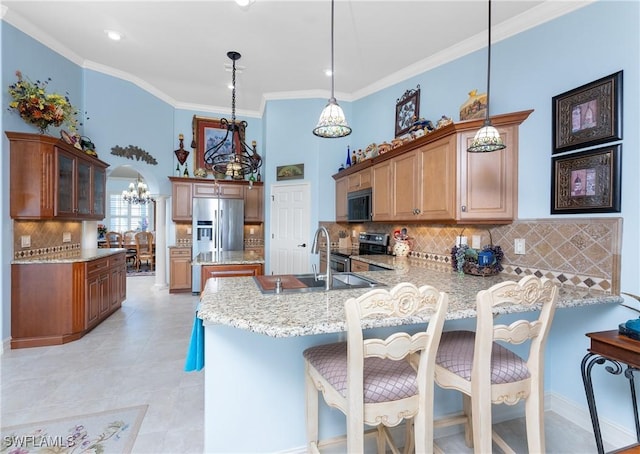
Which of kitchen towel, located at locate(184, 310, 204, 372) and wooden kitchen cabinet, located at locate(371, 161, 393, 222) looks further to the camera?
wooden kitchen cabinet, located at locate(371, 161, 393, 222)

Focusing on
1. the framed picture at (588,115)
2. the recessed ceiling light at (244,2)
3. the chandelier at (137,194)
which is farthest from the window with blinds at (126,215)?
the framed picture at (588,115)

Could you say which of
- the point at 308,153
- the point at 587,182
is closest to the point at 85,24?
the point at 308,153

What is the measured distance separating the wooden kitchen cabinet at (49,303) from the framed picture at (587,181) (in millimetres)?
4519

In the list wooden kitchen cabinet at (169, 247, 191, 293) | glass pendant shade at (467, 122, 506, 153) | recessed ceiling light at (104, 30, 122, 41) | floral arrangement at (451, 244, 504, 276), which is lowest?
wooden kitchen cabinet at (169, 247, 191, 293)

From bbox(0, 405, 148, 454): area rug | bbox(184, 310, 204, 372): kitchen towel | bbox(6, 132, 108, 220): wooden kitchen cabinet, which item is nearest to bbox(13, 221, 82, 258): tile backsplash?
bbox(6, 132, 108, 220): wooden kitchen cabinet

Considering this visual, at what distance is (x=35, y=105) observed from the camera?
3133 millimetres

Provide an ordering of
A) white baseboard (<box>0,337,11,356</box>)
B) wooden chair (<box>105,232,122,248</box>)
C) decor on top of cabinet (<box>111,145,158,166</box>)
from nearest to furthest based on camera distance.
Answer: white baseboard (<box>0,337,11,356</box>)
decor on top of cabinet (<box>111,145,158,166</box>)
wooden chair (<box>105,232,122,248</box>)

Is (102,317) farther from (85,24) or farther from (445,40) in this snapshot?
(445,40)

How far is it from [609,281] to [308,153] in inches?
157

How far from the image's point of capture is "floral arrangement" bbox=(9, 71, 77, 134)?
3129mm

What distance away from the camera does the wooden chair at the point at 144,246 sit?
25.8 feet

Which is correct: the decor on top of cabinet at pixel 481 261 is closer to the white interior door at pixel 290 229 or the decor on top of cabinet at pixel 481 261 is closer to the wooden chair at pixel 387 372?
the wooden chair at pixel 387 372

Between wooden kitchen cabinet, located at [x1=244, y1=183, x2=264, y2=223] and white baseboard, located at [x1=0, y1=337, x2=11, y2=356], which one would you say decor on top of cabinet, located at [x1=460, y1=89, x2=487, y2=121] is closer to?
wooden kitchen cabinet, located at [x1=244, y1=183, x2=264, y2=223]

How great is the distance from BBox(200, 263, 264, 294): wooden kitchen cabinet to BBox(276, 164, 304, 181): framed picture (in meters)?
2.05
